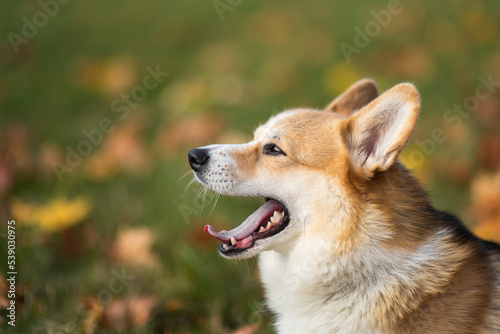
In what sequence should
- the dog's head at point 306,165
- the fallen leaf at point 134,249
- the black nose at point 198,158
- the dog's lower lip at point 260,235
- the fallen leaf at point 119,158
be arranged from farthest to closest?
1. the fallen leaf at point 119,158
2. the fallen leaf at point 134,249
3. the black nose at point 198,158
4. the dog's lower lip at point 260,235
5. the dog's head at point 306,165

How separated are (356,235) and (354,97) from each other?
1112 mm

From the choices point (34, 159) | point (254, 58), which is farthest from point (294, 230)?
point (254, 58)

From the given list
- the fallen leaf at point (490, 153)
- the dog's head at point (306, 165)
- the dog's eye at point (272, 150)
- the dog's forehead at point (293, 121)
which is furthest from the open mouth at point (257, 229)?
the fallen leaf at point (490, 153)

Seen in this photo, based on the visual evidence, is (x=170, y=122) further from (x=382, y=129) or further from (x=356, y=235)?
(x=356, y=235)

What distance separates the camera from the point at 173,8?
8648 millimetres

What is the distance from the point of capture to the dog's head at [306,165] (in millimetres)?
2486

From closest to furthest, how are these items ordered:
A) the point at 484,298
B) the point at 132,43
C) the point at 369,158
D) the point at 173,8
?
the point at 484,298
the point at 369,158
the point at 132,43
the point at 173,8

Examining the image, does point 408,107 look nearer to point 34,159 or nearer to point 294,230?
point 294,230

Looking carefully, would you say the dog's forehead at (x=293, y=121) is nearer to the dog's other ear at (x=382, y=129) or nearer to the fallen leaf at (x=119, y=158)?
the dog's other ear at (x=382, y=129)

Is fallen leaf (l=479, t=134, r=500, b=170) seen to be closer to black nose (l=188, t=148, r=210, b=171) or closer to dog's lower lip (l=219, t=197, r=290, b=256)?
dog's lower lip (l=219, t=197, r=290, b=256)

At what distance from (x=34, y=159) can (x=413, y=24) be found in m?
4.96

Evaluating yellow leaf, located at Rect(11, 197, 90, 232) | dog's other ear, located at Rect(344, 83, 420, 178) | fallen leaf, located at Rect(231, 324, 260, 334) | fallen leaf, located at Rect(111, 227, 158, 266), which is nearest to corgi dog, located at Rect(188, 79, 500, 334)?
dog's other ear, located at Rect(344, 83, 420, 178)

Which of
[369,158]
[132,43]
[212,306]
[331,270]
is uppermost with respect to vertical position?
[132,43]

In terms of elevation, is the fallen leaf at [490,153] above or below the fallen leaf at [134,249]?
below
